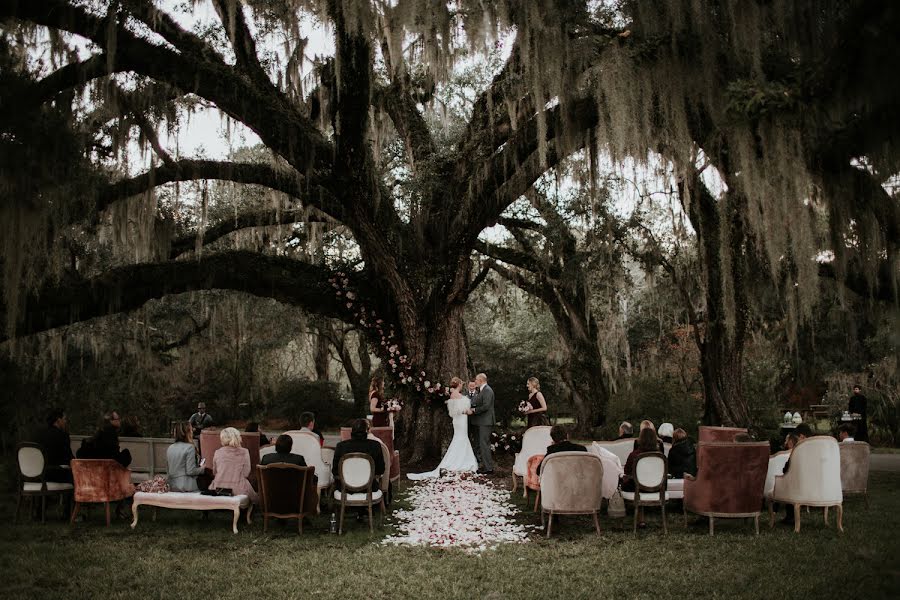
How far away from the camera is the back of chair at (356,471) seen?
286 inches

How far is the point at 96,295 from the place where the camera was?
10789 millimetres

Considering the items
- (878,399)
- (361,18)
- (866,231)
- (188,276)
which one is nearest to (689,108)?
(866,231)

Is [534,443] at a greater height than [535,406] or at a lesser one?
lesser

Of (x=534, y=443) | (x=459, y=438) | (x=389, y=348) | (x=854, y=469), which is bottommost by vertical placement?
(x=854, y=469)

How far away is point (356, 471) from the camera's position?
7328 millimetres

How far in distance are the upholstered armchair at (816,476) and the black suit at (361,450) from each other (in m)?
4.07

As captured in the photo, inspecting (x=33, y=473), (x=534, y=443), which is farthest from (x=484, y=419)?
(x=33, y=473)

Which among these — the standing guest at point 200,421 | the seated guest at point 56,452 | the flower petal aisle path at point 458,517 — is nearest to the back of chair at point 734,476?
the flower petal aisle path at point 458,517

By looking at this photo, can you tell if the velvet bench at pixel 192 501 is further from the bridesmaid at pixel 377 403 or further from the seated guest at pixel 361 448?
the bridesmaid at pixel 377 403

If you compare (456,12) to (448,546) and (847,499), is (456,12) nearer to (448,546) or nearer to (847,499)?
(448,546)

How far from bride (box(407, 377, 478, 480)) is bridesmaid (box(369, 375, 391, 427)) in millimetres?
1133

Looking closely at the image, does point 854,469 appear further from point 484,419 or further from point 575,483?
point 484,419

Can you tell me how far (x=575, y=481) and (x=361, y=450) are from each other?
221 cm

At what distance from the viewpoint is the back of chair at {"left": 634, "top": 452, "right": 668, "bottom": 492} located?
279 inches
